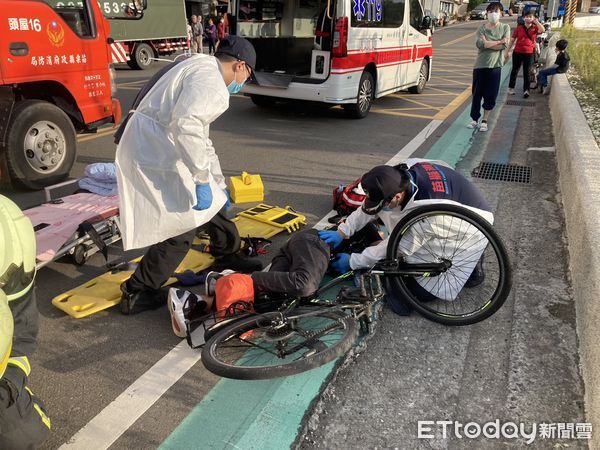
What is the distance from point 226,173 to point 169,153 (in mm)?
3119

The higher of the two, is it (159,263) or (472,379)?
(159,263)

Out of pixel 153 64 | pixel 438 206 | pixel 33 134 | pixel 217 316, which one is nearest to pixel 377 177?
pixel 438 206

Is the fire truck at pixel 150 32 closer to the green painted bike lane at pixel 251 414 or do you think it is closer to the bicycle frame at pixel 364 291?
the bicycle frame at pixel 364 291

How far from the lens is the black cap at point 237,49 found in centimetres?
315

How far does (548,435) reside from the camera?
7.91 ft

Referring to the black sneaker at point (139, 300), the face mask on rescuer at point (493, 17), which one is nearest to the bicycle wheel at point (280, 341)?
the black sneaker at point (139, 300)

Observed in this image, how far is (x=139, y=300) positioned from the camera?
3299mm

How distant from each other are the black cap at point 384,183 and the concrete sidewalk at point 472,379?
780 mm

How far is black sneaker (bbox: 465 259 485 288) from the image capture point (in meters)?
3.48

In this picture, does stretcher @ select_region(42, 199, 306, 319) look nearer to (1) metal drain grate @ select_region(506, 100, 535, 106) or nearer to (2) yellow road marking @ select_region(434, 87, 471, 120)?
(2) yellow road marking @ select_region(434, 87, 471, 120)

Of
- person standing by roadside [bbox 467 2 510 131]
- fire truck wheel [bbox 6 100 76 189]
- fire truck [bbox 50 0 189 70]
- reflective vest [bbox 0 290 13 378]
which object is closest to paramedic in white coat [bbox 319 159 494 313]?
reflective vest [bbox 0 290 13 378]

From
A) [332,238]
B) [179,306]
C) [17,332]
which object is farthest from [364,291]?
[17,332]

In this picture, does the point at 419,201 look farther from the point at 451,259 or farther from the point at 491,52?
the point at 491,52

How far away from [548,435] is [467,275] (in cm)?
116
